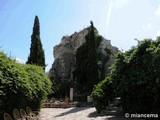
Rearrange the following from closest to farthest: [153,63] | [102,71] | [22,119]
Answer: [22,119] < [153,63] < [102,71]

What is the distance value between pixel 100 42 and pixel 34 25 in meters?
9.65

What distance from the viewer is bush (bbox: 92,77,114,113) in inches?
509

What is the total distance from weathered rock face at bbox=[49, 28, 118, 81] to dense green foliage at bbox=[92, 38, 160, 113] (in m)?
21.8

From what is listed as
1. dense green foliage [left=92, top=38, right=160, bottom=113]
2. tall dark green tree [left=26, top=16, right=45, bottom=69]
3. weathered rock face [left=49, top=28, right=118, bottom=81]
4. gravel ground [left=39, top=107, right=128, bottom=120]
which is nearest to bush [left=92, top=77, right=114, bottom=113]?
gravel ground [left=39, top=107, right=128, bottom=120]

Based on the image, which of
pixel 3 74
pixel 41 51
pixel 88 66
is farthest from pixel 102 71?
pixel 3 74

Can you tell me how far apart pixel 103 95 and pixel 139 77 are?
314 centimetres

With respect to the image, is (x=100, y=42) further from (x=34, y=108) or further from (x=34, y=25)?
(x=34, y=108)

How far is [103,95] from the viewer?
511 inches

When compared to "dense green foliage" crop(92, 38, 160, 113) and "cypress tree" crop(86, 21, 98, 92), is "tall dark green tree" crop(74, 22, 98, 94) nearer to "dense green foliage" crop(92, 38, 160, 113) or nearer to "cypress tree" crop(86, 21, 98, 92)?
"cypress tree" crop(86, 21, 98, 92)

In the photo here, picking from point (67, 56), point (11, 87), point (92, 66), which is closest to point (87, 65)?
point (92, 66)

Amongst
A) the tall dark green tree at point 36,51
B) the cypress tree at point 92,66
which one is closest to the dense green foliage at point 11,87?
the cypress tree at point 92,66

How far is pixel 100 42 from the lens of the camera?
32.0 metres

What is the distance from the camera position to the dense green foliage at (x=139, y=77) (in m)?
9.89

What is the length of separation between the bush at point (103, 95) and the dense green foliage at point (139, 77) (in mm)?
1232
